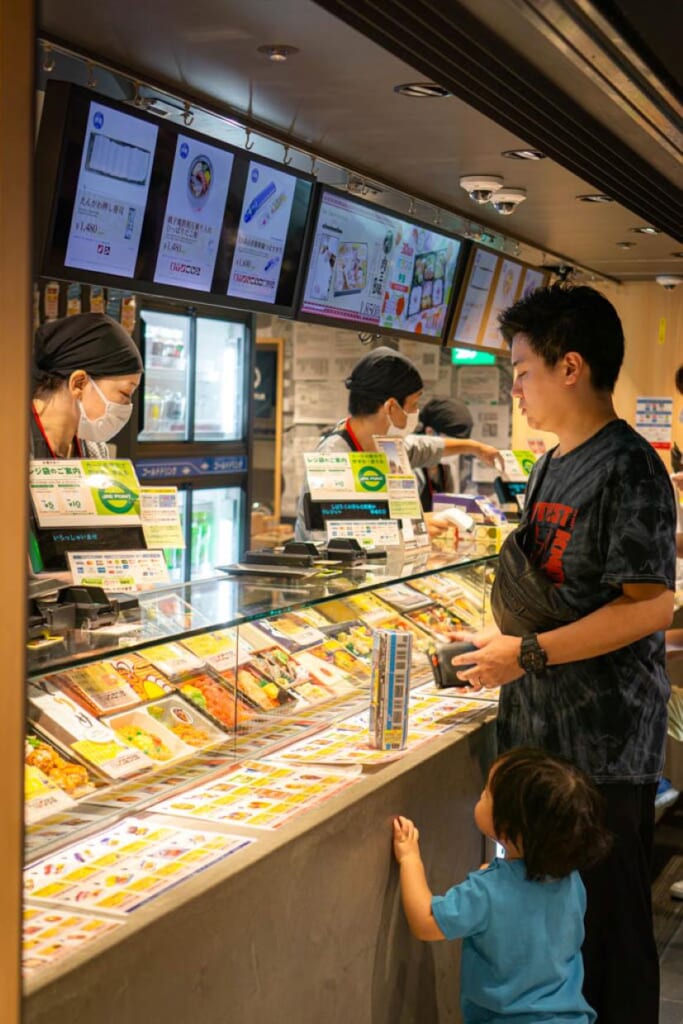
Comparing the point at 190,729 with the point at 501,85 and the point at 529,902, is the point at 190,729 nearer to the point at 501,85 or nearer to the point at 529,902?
the point at 529,902

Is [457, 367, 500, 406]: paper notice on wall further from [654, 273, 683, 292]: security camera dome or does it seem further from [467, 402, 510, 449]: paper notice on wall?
[654, 273, 683, 292]: security camera dome

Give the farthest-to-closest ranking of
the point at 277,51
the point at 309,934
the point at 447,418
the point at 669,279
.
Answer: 1. the point at 669,279
2. the point at 447,418
3. the point at 277,51
4. the point at 309,934

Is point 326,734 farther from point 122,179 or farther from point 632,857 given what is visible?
point 122,179

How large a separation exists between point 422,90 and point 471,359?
768cm

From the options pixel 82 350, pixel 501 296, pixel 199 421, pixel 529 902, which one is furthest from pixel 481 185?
pixel 199 421

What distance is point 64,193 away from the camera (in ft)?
11.7

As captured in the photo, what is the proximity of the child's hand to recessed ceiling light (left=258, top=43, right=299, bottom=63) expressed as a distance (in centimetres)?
207

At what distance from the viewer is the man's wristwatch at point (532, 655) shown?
9.07ft

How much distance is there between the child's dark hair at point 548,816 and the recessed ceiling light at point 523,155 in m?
2.66

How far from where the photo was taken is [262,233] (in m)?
4.45

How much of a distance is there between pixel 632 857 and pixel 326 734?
0.78 meters

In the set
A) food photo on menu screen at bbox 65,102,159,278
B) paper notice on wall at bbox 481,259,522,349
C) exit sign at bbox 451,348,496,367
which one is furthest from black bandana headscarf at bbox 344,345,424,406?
exit sign at bbox 451,348,496,367

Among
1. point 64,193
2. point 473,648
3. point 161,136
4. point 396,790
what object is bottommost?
point 396,790

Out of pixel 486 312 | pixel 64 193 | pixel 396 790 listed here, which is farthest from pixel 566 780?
pixel 486 312
